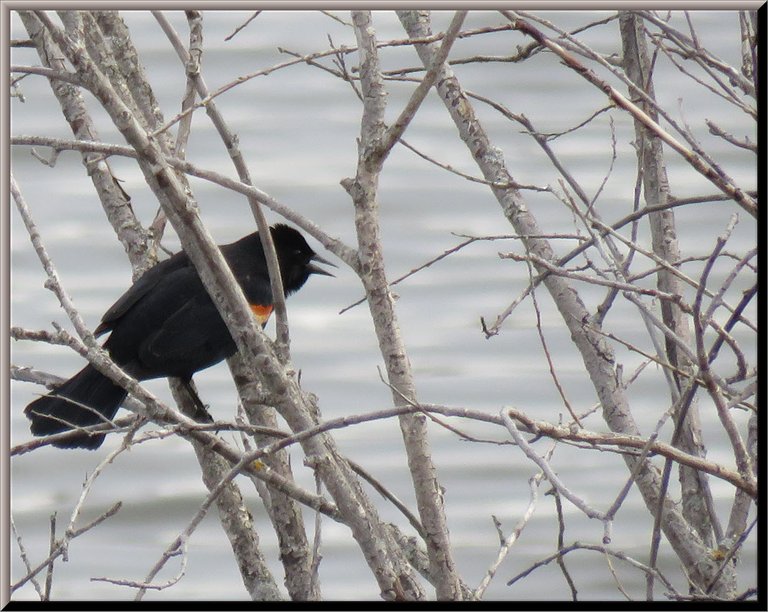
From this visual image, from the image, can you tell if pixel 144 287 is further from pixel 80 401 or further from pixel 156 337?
pixel 80 401

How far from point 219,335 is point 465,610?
1.82 meters

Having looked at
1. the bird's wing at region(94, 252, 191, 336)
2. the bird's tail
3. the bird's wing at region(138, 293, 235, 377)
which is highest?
the bird's wing at region(94, 252, 191, 336)

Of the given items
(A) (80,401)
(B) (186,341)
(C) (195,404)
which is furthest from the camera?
(C) (195,404)

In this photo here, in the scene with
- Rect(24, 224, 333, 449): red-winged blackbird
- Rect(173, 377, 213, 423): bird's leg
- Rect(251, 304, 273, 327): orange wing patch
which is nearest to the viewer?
Rect(24, 224, 333, 449): red-winged blackbird

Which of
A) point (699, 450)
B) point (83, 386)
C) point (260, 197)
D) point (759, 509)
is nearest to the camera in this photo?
point (759, 509)

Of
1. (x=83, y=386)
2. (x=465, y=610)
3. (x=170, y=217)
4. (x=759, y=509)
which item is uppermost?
(x=83, y=386)

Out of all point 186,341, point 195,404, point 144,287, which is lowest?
point 195,404

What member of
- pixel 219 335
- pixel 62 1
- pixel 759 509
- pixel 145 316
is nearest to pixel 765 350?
pixel 759 509

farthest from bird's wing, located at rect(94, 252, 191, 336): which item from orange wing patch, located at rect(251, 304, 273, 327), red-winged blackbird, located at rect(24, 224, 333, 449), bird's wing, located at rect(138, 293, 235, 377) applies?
orange wing patch, located at rect(251, 304, 273, 327)

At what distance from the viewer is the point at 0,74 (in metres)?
2.29

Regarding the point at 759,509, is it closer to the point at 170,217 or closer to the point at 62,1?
the point at 170,217

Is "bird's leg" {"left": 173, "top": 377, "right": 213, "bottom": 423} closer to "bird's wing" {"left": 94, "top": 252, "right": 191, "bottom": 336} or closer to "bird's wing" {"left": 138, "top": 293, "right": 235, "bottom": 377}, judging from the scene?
"bird's wing" {"left": 138, "top": 293, "right": 235, "bottom": 377}

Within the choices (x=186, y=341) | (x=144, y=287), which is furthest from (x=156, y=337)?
(x=144, y=287)

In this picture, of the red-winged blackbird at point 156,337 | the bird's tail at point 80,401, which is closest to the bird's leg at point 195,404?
the red-winged blackbird at point 156,337
